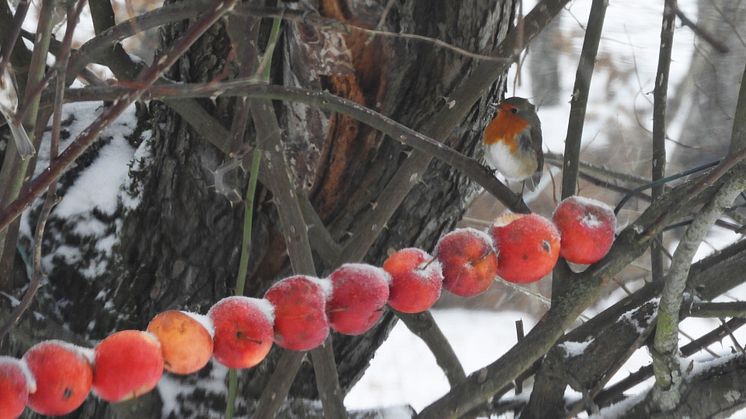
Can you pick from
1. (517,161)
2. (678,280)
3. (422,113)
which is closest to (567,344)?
(678,280)

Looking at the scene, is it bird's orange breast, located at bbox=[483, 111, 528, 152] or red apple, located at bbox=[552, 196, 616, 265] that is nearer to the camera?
red apple, located at bbox=[552, 196, 616, 265]

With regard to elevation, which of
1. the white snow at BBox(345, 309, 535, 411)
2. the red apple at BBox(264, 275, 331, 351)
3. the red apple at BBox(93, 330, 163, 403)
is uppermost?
the white snow at BBox(345, 309, 535, 411)

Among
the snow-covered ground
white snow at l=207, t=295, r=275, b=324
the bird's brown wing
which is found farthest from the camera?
the snow-covered ground

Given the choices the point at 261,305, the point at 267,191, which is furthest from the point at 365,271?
the point at 267,191

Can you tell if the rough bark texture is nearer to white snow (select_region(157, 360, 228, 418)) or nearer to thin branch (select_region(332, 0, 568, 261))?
white snow (select_region(157, 360, 228, 418))

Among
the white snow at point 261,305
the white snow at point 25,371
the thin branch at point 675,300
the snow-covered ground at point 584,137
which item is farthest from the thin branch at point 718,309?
the snow-covered ground at point 584,137

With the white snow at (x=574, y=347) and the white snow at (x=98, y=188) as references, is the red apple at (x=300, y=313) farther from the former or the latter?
the white snow at (x=98, y=188)

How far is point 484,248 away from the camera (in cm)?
133

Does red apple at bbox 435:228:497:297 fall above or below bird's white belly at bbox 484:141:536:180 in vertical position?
below

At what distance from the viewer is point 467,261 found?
131cm

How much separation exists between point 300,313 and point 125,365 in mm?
227

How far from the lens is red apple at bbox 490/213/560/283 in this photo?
134 cm

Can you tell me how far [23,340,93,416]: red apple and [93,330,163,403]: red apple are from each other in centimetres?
2

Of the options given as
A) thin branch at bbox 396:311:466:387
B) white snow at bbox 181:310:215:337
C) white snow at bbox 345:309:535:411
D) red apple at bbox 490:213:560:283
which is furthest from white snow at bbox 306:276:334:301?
white snow at bbox 345:309:535:411
